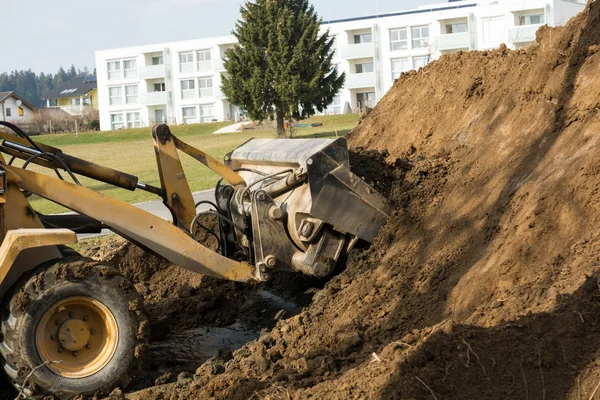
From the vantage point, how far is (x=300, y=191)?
301 inches

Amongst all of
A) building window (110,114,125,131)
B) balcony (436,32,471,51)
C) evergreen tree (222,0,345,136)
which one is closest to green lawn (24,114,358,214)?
evergreen tree (222,0,345,136)

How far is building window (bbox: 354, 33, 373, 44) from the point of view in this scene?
69.4 metres

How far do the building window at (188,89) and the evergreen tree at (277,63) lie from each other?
31.5 meters

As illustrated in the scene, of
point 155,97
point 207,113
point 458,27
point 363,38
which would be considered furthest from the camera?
point 155,97

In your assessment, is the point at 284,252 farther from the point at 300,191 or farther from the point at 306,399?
the point at 306,399

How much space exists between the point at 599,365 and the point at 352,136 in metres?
6.80

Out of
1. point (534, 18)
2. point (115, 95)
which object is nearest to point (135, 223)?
point (534, 18)

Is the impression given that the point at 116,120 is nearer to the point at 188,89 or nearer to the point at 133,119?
the point at 133,119

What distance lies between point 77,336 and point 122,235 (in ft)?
3.42

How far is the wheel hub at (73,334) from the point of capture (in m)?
6.07

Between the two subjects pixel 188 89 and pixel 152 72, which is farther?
pixel 152 72

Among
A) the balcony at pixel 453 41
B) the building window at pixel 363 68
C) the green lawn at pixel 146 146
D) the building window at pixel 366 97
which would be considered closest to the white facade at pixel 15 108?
the building window at pixel 363 68

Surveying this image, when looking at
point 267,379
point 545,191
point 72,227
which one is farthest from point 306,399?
point 72,227

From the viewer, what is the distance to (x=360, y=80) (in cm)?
6731
